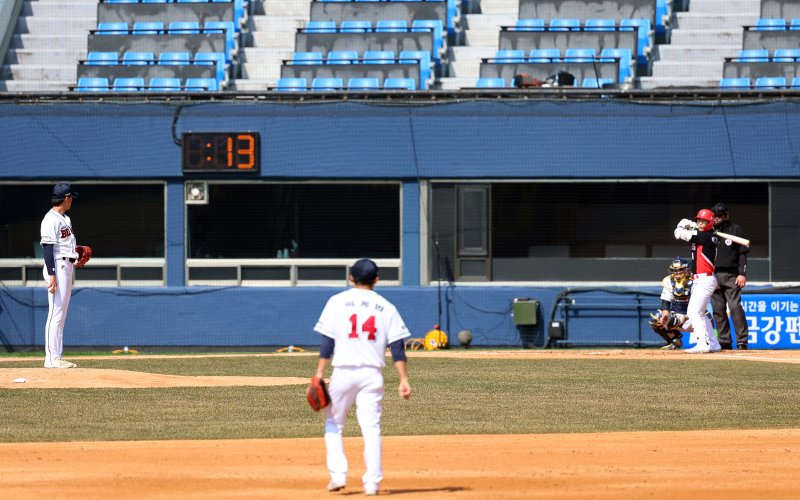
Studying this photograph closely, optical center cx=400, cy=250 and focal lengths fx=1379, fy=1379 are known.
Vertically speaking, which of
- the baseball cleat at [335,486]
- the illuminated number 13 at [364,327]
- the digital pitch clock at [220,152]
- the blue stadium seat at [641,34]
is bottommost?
the baseball cleat at [335,486]

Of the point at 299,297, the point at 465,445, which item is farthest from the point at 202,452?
the point at 299,297

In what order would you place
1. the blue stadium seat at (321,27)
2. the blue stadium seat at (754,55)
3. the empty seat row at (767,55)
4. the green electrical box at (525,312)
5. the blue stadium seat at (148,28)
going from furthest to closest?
1. the blue stadium seat at (148,28)
2. the blue stadium seat at (321,27)
3. the blue stadium seat at (754,55)
4. the empty seat row at (767,55)
5. the green electrical box at (525,312)

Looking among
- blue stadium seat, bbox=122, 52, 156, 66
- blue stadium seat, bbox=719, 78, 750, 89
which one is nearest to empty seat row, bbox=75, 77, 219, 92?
blue stadium seat, bbox=122, 52, 156, 66

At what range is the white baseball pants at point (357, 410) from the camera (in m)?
8.10

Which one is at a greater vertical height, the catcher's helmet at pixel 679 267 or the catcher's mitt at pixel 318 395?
the catcher's helmet at pixel 679 267

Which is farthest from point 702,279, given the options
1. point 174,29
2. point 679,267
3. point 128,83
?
point 174,29

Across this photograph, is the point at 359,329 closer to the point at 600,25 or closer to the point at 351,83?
the point at 351,83

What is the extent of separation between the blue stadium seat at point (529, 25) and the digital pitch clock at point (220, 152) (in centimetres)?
710

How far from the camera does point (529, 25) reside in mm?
28969

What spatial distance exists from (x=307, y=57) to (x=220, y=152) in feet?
16.4

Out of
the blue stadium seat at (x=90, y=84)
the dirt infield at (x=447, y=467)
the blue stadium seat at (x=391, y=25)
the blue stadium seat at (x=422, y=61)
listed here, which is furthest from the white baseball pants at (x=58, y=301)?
the blue stadium seat at (x=391, y=25)

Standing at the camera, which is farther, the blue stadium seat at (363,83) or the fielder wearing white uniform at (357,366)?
the blue stadium seat at (363,83)

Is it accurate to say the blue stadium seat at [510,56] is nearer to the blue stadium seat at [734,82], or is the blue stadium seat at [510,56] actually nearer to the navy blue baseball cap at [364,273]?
the blue stadium seat at [734,82]

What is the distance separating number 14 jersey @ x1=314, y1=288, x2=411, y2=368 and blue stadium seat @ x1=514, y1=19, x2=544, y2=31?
2104 centimetres
